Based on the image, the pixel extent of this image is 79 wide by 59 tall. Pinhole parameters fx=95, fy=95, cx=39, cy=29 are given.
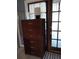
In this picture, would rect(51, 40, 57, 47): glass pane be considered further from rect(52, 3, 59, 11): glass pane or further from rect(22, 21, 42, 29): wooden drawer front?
rect(52, 3, 59, 11): glass pane

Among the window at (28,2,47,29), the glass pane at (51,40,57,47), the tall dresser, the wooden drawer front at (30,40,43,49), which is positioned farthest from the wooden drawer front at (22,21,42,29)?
the glass pane at (51,40,57,47)

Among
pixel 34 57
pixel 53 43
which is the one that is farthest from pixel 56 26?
pixel 34 57

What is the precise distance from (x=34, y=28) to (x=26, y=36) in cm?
45

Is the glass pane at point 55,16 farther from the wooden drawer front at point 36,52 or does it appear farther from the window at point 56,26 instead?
the wooden drawer front at point 36,52

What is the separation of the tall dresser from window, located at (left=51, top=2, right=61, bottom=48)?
542 mm

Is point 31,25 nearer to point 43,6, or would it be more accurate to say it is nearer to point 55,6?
point 43,6

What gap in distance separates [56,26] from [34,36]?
915mm

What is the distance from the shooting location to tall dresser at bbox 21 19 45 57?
2906 millimetres

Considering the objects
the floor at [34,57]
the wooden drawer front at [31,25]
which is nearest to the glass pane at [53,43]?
the floor at [34,57]

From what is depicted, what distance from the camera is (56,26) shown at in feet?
11.1

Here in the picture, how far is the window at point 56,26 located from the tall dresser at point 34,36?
542 mm
